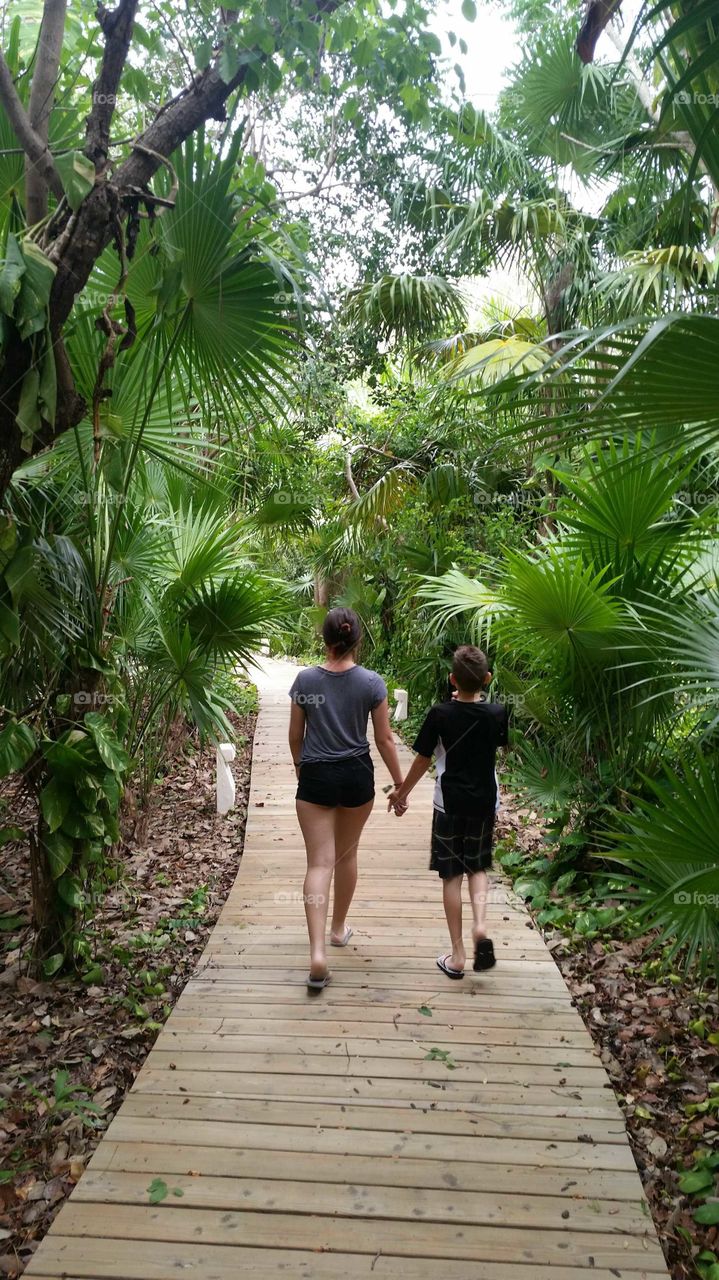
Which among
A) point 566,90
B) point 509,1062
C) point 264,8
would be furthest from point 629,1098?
point 566,90

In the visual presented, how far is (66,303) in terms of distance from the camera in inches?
98.8

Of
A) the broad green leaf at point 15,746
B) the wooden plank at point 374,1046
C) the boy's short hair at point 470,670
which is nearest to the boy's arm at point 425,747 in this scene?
the boy's short hair at point 470,670

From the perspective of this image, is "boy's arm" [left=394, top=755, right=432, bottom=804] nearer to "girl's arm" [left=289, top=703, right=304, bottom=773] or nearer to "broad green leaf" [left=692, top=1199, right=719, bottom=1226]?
"girl's arm" [left=289, top=703, right=304, bottom=773]

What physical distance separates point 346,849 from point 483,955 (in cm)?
80

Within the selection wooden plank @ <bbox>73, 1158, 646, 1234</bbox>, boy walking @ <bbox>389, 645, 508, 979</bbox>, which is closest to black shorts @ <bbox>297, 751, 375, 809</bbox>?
boy walking @ <bbox>389, 645, 508, 979</bbox>

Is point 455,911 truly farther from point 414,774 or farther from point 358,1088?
point 358,1088

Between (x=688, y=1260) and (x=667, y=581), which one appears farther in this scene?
(x=667, y=581)

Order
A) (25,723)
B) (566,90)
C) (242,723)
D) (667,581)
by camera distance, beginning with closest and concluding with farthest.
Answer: (25,723) → (667,581) → (566,90) → (242,723)

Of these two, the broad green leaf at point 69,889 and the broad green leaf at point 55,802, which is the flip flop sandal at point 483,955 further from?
the broad green leaf at point 55,802

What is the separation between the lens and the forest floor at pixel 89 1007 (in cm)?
275

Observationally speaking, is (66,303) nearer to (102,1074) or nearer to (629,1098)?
(102,1074)

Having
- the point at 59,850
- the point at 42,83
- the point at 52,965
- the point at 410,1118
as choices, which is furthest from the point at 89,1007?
the point at 42,83

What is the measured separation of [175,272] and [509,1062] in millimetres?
3166

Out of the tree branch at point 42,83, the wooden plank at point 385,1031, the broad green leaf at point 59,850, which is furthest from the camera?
the broad green leaf at point 59,850
